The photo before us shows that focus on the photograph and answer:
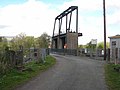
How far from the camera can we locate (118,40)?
45844mm

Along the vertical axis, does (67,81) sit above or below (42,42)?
below

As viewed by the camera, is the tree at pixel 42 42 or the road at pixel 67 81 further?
the tree at pixel 42 42

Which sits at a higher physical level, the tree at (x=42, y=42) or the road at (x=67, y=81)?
the tree at (x=42, y=42)

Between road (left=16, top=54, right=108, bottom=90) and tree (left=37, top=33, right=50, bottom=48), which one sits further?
tree (left=37, top=33, right=50, bottom=48)

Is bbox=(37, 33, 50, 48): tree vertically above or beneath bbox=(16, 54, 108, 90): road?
above

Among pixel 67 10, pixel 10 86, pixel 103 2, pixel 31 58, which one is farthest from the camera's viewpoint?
pixel 67 10

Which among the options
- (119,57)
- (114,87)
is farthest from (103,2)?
(114,87)

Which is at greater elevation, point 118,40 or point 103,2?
point 103,2

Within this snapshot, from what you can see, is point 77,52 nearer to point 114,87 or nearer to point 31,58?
point 31,58

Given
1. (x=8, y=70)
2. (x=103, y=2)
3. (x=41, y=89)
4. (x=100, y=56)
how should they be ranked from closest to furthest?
(x=41, y=89) → (x=8, y=70) → (x=103, y=2) → (x=100, y=56)

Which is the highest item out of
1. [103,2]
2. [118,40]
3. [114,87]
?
[103,2]

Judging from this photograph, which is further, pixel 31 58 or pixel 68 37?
pixel 68 37

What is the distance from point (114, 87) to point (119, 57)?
19.1 metres

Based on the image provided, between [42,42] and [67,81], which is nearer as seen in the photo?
[67,81]
